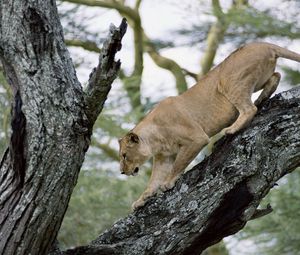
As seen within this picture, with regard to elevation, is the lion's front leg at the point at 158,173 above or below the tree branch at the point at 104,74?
above

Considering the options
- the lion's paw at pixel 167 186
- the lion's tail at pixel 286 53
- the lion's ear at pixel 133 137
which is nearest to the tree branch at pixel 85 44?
the lion's ear at pixel 133 137

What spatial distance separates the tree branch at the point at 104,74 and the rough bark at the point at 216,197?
63cm

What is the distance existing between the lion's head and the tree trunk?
1.90 meters

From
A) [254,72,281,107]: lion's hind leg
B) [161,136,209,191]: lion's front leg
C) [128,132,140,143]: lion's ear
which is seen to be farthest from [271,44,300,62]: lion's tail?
[128,132,140,143]: lion's ear

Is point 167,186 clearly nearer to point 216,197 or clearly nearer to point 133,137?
point 216,197

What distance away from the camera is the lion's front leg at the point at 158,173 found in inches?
230

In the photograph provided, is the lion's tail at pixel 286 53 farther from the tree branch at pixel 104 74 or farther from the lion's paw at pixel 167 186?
the tree branch at pixel 104 74

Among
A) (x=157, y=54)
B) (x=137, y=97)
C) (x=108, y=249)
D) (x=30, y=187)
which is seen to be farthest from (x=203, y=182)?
(x=157, y=54)

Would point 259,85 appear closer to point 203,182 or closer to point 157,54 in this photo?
point 203,182

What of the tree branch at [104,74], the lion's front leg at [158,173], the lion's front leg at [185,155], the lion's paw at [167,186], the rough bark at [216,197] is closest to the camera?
the tree branch at [104,74]

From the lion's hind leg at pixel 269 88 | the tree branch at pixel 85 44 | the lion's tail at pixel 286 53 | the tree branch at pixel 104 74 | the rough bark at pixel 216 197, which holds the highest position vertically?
the tree branch at pixel 85 44

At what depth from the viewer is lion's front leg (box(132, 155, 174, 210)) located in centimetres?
584

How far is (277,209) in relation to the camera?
11828mm

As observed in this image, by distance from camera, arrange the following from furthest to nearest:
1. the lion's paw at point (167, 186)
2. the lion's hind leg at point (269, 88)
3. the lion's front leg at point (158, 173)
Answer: the lion's front leg at point (158, 173) → the lion's hind leg at point (269, 88) → the lion's paw at point (167, 186)
